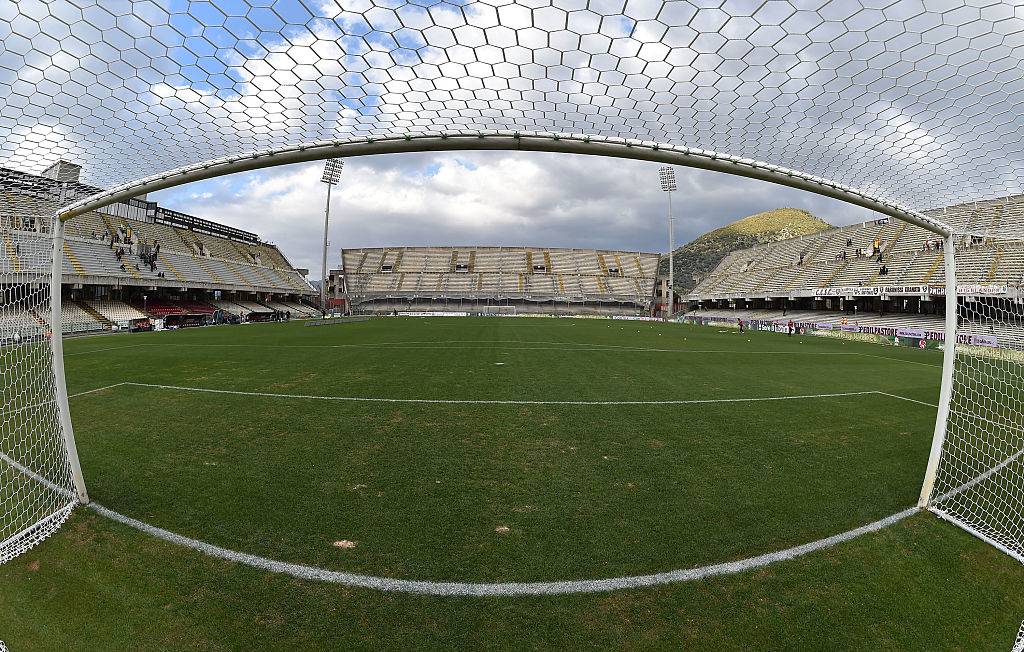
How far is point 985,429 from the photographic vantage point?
619 centimetres

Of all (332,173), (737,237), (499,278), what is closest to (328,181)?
(332,173)

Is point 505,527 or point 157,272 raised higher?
point 157,272

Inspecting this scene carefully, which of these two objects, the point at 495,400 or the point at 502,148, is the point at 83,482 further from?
the point at 495,400

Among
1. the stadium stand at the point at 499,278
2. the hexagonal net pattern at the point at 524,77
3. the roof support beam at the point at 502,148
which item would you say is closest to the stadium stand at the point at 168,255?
the hexagonal net pattern at the point at 524,77

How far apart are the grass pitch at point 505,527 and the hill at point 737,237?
135 meters

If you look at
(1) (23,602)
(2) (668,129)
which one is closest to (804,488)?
(2) (668,129)

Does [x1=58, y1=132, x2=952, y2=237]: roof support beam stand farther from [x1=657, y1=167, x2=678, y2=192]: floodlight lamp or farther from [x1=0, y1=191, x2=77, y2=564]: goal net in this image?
[x1=657, y1=167, x2=678, y2=192]: floodlight lamp

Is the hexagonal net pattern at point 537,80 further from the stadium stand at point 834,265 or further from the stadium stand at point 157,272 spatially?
the stadium stand at point 834,265

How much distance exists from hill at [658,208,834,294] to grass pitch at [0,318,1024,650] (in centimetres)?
13487

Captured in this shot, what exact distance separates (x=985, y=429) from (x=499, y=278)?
218 ft

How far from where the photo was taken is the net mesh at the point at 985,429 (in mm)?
3770

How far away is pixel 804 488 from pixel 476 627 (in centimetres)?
344

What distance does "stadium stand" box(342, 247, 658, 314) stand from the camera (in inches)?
2702

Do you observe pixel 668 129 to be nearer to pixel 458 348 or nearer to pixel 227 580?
pixel 227 580
